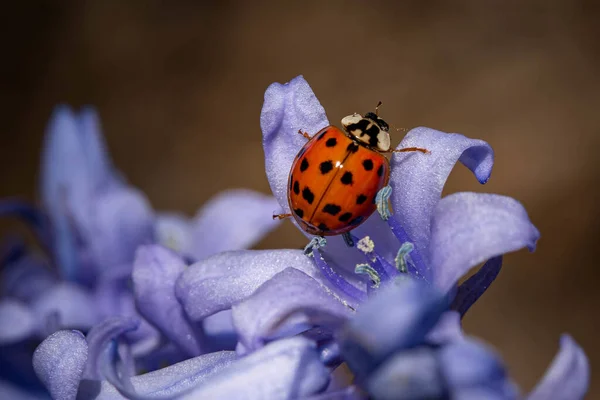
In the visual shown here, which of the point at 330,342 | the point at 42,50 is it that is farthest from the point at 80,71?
the point at 330,342

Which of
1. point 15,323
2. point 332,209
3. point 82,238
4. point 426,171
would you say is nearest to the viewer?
point 426,171

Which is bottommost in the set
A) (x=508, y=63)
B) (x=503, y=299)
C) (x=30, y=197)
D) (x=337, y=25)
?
(x=503, y=299)

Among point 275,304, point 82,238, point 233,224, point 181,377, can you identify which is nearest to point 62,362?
point 181,377

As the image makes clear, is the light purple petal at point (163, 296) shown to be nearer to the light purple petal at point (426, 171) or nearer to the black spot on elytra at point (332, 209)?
the black spot on elytra at point (332, 209)

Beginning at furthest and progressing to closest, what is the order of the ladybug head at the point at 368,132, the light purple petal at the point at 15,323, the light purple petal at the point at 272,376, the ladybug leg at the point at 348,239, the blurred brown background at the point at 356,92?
1. the blurred brown background at the point at 356,92
2. the light purple petal at the point at 15,323
3. the ladybug head at the point at 368,132
4. the ladybug leg at the point at 348,239
5. the light purple petal at the point at 272,376

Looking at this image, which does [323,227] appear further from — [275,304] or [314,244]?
[275,304]

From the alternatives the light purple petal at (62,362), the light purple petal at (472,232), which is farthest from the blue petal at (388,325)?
the light purple petal at (62,362)

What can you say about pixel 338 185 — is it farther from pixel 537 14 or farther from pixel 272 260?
pixel 537 14
